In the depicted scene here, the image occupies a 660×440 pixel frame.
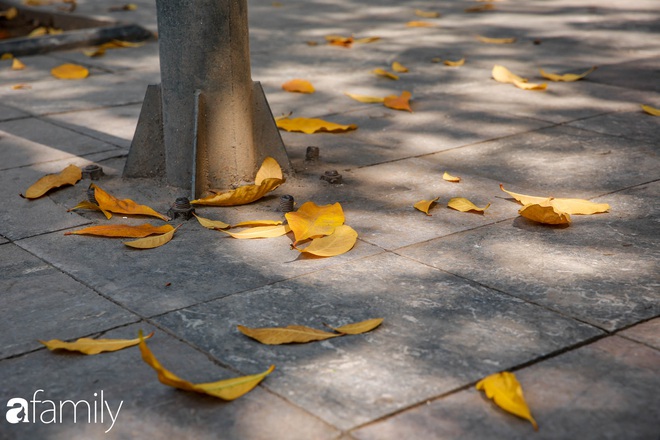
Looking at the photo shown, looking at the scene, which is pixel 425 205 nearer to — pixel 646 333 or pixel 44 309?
pixel 646 333

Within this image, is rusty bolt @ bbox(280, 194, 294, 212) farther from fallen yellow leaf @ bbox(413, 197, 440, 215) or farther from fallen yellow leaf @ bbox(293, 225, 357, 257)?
fallen yellow leaf @ bbox(413, 197, 440, 215)

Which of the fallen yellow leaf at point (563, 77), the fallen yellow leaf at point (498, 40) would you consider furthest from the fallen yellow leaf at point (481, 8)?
the fallen yellow leaf at point (563, 77)

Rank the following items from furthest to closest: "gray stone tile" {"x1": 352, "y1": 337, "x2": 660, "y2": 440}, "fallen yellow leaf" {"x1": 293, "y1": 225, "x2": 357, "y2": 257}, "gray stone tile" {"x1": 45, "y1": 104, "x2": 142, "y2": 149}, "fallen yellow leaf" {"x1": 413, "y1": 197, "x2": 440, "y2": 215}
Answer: "gray stone tile" {"x1": 45, "y1": 104, "x2": 142, "y2": 149}
"fallen yellow leaf" {"x1": 413, "y1": 197, "x2": 440, "y2": 215}
"fallen yellow leaf" {"x1": 293, "y1": 225, "x2": 357, "y2": 257}
"gray stone tile" {"x1": 352, "y1": 337, "x2": 660, "y2": 440}

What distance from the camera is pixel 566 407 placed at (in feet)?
7.02

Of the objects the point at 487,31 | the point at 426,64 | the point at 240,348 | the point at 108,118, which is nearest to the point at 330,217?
the point at 240,348

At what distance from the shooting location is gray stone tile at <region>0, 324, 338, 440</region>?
6.79ft

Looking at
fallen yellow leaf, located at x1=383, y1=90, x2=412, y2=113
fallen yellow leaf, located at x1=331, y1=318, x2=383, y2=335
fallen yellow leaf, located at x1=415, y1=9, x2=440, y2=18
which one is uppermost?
fallen yellow leaf, located at x1=415, y1=9, x2=440, y2=18

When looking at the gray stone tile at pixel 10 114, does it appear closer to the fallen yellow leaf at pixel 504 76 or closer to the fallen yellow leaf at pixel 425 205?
the fallen yellow leaf at pixel 425 205

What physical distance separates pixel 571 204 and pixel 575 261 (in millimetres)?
539

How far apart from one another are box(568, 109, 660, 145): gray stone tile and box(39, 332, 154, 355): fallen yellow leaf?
9.44ft

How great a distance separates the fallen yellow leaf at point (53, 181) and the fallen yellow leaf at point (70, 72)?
232cm

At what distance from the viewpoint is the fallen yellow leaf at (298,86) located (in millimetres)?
5543

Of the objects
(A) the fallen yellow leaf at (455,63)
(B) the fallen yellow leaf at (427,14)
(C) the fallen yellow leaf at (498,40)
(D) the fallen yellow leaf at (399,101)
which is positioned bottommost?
(D) the fallen yellow leaf at (399,101)

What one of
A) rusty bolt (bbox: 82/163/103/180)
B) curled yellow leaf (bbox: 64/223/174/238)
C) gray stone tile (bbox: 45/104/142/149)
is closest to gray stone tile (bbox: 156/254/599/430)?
curled yellow leaf (bbox: 64/223/174/238)
